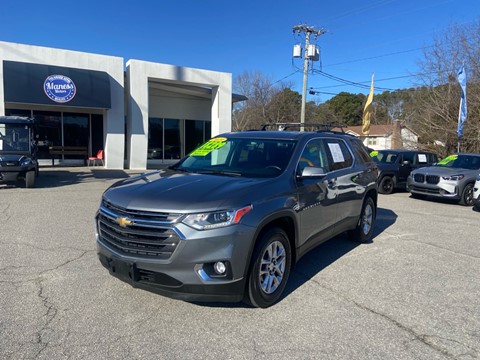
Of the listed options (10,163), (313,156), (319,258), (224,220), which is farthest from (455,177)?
(10,163)

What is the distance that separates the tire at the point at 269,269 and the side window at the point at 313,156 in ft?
3.13

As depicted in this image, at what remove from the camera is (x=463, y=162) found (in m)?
12.7

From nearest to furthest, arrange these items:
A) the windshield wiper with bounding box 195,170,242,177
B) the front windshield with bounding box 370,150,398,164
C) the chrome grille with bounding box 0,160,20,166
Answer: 1. the windshield wiper with bounding box 195,170,242,177
2. the chrome grille with bounding box 0,160,20,166
3. the front windshield with bounding box 370,150,398,164

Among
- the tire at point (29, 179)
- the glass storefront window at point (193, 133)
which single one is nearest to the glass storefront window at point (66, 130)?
the glass storefront window at point (193, 133)

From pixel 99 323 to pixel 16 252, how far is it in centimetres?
281

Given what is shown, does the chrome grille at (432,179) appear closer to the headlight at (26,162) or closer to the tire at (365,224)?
the tire at (365,224)

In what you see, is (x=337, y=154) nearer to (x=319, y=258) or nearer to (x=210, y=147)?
(x=319, y=258)

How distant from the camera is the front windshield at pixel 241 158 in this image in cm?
452

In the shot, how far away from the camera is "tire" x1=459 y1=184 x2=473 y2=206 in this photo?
1154 cm

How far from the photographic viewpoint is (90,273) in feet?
15.6

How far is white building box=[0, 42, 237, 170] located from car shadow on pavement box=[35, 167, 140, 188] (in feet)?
6.01

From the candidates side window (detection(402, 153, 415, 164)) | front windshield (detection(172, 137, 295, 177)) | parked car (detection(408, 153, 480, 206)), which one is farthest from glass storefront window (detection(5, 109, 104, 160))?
front windshield (detection(172, 137, 295, 177))

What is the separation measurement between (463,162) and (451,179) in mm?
1633

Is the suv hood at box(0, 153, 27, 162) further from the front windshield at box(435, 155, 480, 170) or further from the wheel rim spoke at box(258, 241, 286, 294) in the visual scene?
the front windshield at box(435, 155, 480, 170)
